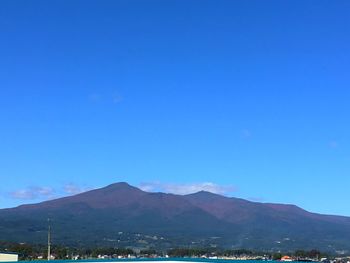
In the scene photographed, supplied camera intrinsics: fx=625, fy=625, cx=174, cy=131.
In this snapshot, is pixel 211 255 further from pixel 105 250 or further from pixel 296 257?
pixel 105 250

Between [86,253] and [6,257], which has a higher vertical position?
[86,253]

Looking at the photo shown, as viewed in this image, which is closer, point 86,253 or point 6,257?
point 6,257

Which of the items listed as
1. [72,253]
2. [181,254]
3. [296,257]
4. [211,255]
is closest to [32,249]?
[72,253]

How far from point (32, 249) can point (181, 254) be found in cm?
5437

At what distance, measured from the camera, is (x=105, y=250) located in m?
171

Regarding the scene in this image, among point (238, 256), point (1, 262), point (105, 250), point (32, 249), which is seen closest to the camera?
point (1, 262)

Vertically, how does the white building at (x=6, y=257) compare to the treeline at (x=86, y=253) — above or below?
below

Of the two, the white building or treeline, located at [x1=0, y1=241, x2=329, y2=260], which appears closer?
the white building

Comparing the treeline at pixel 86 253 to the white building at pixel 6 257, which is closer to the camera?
the white building at pixel 6 257

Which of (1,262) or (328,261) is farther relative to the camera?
(328,261)

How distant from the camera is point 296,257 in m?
186

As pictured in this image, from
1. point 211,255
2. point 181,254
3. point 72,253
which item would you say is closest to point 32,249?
point 72,253

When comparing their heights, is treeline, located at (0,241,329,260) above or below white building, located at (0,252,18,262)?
above

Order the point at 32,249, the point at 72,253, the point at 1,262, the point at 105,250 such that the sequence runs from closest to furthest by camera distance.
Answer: the point at 1,262 < the point at 32,249 < the point at 72,253 < the point at 105,250
